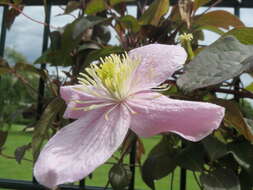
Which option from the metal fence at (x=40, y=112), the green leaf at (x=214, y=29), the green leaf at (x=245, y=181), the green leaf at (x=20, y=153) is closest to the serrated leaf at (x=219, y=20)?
the green leaf at (x=214, y=29)

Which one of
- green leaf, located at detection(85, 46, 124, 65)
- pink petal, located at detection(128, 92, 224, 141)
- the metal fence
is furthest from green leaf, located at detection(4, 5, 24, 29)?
pink petal, located at detection(128, 92, 224, 141)

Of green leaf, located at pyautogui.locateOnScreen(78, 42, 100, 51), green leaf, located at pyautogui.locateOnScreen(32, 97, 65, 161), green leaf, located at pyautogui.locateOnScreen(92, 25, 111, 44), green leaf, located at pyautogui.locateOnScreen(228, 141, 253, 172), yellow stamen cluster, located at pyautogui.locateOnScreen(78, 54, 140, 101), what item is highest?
Result: yellow stamen cluster, located at pyautogui.locateOnScreen(78, 54, 140, 101)

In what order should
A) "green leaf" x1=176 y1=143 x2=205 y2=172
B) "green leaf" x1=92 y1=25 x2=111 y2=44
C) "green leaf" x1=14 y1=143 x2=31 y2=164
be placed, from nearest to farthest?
"green leaf" x1=176 y1=143 x2=205 y2=172 → "green leaf" x1=14 y1=143 x2=31 y2=164 → "green leaf" x1=92 y1=25 x2=111 y2=44

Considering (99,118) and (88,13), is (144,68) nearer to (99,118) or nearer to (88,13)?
(99,118)

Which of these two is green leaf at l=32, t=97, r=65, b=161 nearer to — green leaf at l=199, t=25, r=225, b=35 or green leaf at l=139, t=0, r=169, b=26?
green leaf at l=139, t=0, r=169, b=26

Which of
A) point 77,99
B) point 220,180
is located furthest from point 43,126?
point 220,180

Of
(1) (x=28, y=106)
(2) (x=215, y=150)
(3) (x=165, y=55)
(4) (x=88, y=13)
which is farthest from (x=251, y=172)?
(1) (x=28, y=106)

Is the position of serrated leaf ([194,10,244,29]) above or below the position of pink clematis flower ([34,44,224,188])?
above
